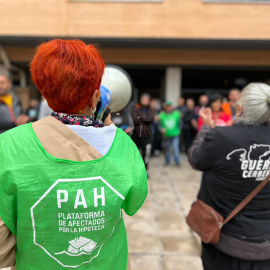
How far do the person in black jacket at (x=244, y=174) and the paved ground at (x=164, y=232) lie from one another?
1178mm

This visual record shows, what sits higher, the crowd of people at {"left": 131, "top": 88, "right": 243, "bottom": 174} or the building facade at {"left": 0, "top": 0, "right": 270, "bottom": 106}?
the building facade at {"left": 0, "top": 0, "right": 270, "bottom": 106}

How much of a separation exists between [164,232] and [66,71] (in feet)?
9.39

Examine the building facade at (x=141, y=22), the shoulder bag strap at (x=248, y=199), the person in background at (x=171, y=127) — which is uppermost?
the building facade at (x=141, y=22)

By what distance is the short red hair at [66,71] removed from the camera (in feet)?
2.93

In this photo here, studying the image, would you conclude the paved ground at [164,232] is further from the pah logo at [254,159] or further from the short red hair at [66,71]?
the short red hair at [66,71]

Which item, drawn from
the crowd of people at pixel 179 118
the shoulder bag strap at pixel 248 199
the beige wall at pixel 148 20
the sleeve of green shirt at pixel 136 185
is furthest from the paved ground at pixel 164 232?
the beige wall at pixel 148 20

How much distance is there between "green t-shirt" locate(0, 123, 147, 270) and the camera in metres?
0.88

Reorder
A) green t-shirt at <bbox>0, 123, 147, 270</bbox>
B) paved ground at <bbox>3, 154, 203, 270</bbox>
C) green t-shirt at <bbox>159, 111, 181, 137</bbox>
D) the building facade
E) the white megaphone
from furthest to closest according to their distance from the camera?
the building facade < green t-shirt at <bbox>159, 111, 181, 137</bbox> < paved ground at <bbox>3, 154, 203, 270</bbox> < the white megaphone < green t-shirt at <bbox>0, 123, 147, 270</bbox>

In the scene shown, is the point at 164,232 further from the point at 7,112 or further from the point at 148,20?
the point at 148,20

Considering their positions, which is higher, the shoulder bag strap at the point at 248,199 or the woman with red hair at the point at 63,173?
the woman with red hair at the point at 63,173

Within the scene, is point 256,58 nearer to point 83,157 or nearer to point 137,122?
point 137,122

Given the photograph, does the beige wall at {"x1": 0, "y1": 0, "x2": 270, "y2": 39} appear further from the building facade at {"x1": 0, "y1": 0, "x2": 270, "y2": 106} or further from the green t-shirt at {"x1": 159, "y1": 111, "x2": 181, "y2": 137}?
the green t-shirt at {"x1": 159, "y1": 111, "x2": 181, "y2": 137}

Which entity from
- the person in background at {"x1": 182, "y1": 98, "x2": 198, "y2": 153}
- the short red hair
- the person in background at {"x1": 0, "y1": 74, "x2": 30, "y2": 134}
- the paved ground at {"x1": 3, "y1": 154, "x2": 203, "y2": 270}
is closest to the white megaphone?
the short red hair

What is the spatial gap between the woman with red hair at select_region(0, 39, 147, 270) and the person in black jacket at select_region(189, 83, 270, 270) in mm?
716
